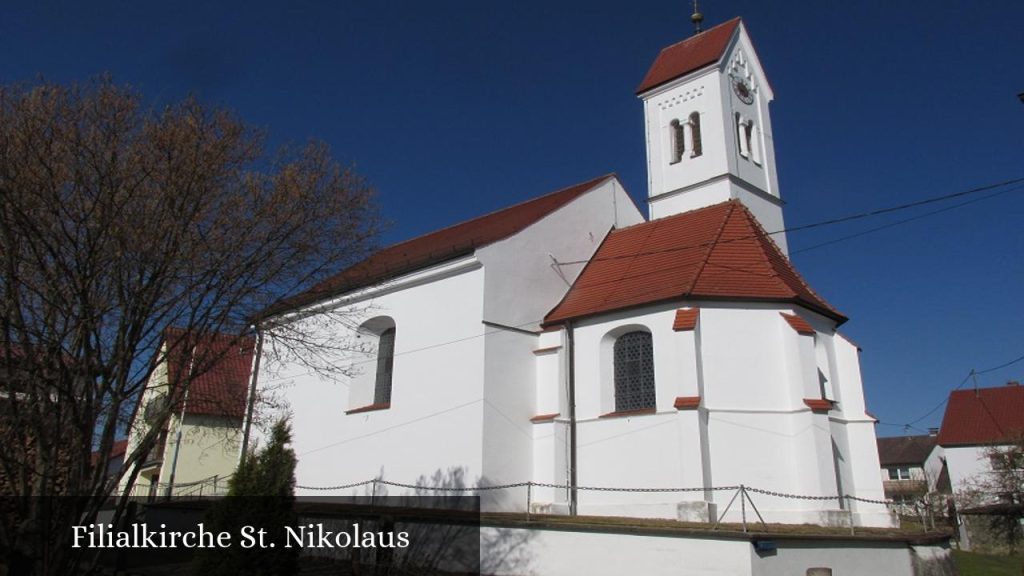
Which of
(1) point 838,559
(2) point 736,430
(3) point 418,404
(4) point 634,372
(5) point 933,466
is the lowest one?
(1) point 838,559

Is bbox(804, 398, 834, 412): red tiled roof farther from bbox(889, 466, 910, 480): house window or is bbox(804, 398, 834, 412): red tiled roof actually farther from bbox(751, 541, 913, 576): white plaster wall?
bbox(889, 466, 910, 480): house window

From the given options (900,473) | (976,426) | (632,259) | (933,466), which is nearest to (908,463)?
(900,473)

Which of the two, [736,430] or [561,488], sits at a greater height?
[736,430]

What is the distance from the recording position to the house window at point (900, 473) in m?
61.0

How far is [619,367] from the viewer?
54.0ft

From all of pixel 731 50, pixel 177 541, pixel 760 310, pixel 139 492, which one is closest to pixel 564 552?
pixel 760 310

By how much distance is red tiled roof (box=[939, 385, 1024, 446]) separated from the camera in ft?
137

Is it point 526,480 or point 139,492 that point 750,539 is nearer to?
point 526,480

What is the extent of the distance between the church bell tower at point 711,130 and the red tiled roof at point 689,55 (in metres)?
0.04

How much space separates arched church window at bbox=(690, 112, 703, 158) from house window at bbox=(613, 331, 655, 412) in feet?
22.9

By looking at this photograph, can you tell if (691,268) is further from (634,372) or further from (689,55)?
(689,55)

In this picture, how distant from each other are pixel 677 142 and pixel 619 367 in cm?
841

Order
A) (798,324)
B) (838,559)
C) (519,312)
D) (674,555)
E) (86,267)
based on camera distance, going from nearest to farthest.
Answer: (86,267), (674,555), (838,559), (798,324), (519,312)

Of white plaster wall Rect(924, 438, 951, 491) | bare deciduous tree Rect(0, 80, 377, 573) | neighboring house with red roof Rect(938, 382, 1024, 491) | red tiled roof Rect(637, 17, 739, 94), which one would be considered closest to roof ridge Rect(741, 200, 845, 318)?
red tiled roof Rect(637, 17, 739, 94)
